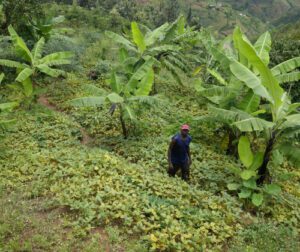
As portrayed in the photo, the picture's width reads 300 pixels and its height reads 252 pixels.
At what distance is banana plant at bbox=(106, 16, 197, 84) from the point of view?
42.7 feet

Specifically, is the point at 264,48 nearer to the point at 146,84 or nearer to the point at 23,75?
the point at 146,84

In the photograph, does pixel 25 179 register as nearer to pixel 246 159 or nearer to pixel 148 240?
pixel 148 240

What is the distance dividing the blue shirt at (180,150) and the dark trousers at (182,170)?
10 cm

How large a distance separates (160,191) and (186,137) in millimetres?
1364

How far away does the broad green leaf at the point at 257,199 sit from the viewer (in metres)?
7.58

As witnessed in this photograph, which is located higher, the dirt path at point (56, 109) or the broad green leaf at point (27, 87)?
the broad green leaf at point (27, 87)

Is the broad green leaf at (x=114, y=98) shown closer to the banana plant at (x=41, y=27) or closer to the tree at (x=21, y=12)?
the banana plant at (x=41, y=27)

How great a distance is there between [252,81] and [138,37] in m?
5.62

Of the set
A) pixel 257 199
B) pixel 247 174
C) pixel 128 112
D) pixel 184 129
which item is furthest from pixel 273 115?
pixel 128 112

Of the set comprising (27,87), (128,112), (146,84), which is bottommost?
(27,87)

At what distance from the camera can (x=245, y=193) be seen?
7859mm

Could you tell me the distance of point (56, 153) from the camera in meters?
8.95

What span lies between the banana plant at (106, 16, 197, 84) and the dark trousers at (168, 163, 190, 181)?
5.64 m

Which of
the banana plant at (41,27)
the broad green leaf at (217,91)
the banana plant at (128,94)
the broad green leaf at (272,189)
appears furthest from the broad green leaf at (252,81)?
the banana plant at (41,27)
